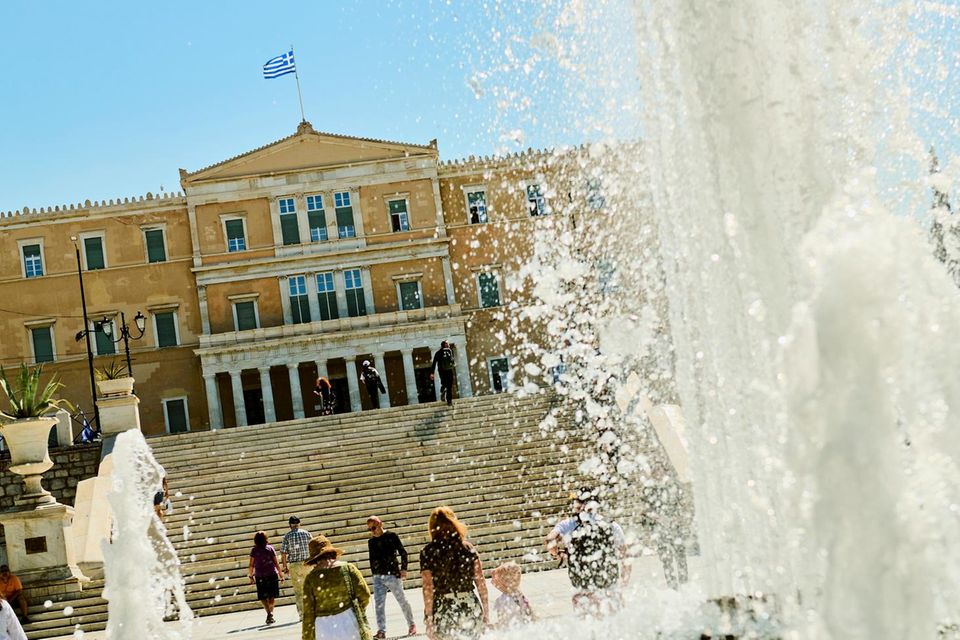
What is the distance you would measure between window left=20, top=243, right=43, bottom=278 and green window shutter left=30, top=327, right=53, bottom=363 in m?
1.94

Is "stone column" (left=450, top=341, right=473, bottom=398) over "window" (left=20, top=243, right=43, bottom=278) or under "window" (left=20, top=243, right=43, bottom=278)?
under

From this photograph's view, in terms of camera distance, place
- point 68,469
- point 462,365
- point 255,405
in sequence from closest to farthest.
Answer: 1. point 68,469
2. point 462,365
3. point 255,405

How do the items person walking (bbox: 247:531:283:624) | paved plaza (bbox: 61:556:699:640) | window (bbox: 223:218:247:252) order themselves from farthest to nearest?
window (bbox: 223:218:247:252) → person walking (bbox: 247:531:283:624) → paved plaza (bbox: 61:556:699:640)

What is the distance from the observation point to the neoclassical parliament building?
41531mm

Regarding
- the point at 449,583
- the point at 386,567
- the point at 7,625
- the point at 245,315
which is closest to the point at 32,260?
the point at 245,315

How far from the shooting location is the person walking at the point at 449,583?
8.80m

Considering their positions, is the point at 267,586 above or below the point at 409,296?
below

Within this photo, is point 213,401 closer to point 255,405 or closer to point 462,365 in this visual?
point 255,405

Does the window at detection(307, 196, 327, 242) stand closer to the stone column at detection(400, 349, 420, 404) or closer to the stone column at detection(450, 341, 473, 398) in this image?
the stone column at detection(400, 349, 420, 404)

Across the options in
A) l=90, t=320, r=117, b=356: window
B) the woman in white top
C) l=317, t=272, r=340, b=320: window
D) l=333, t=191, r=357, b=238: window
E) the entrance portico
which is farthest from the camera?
l=333, t=191, r=357, b=238: window

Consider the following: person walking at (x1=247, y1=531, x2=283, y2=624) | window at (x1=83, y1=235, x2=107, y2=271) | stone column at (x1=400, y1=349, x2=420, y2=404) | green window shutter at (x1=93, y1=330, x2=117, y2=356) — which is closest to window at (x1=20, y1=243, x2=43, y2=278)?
window at (x1=83, y1=235, x2=107, y2=271)

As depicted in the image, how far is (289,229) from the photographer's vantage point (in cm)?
4225

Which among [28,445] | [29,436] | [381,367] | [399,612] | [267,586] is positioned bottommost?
[399,612]

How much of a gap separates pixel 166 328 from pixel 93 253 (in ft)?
12.4
